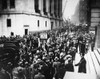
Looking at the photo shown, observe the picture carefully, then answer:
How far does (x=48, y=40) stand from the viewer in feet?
48.6

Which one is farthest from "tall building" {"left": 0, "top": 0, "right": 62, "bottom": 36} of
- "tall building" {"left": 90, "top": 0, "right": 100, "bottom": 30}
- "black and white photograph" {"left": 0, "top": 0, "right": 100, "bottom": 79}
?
"tall building" {"left": 90, "top": 0, "right": 100, "bottom": 30}

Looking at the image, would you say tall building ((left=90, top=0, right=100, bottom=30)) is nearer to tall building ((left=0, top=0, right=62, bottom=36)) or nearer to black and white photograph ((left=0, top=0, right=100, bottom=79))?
black and white photograph ((left=0, top=0, right=100, bottom=79))

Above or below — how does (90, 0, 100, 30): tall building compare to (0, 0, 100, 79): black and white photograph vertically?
above

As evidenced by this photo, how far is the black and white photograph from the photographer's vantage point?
630cm

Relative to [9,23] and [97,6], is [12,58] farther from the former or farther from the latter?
[9,23]

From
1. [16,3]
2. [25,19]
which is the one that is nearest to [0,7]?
[16,3]

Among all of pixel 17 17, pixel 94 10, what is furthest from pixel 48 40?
pixel 17 17

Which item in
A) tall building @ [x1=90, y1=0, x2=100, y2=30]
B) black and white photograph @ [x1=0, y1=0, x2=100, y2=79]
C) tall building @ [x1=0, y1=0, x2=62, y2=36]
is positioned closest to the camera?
black and white photograph @ [x1=0, y1=0, x2=100, y2=79]

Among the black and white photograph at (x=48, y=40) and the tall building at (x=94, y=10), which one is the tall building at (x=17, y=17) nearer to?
the black and white photograph at (x=48, y=40)

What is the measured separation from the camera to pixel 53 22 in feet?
113

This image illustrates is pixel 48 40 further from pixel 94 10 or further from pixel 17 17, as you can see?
pixel 17 17

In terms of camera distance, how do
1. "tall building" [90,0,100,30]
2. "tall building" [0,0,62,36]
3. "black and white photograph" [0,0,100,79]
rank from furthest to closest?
"tall building" [0,0,62,36] < "tall building" [90,0,100,30] < "black and white photograph" [0,0,100,79]

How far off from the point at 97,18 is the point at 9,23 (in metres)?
13.7

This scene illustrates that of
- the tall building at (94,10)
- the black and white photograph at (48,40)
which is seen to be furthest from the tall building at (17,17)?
the tall building at (94,10)
